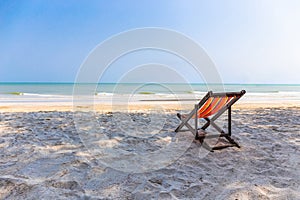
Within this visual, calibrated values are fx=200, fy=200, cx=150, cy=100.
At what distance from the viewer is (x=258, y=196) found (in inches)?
62.6

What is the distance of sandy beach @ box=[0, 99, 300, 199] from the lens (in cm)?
162

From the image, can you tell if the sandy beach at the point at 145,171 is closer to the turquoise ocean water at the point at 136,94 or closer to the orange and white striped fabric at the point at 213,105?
the orange and white striped fabric at the point at 213,105

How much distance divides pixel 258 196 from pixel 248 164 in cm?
72

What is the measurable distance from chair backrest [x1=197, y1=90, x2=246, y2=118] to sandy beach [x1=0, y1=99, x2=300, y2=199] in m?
0.54

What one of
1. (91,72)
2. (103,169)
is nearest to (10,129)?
(91,72)

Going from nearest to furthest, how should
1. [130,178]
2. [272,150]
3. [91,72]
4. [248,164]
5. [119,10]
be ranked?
1. [130,178]
2. [248,164]
3. [272,150]
4. [91,72]
5. [119,10]

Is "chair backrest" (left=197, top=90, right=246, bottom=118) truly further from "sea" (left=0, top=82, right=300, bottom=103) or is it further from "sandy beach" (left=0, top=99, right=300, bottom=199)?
"sea" (left=0, top=82, right=300, bottom=103)

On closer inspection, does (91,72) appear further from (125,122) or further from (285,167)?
(285,167)

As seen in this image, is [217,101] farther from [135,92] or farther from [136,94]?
[135,92]

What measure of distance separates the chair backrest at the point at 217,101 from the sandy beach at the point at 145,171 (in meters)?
0.54

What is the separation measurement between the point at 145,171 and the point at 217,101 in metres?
1.49

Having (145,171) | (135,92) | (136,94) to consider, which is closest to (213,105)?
(145,171)

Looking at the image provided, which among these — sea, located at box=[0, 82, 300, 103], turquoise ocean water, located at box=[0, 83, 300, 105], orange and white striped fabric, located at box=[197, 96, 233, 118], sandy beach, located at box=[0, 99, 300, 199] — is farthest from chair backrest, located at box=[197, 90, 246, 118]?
turquoise ocean water, located at box=[0, 83, 300, 105]

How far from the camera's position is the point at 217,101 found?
2881 millimetres
